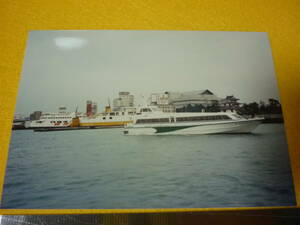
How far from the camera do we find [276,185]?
1186 millimetres

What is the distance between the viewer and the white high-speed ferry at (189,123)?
1.25 m

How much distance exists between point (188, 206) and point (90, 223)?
→ 495 mm

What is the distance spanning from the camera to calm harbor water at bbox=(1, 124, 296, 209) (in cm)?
114

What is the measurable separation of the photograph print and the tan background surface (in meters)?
0.06

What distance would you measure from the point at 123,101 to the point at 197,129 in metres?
0.45

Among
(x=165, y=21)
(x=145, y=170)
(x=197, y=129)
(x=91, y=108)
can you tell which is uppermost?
(x=165, y=21)

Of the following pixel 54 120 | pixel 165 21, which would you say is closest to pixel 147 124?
pixel 54 120

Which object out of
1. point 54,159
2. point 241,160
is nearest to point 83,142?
point 54,159

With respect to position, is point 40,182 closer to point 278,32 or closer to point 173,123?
point 173,123

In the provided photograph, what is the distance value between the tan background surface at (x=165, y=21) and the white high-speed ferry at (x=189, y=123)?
11.9 inches

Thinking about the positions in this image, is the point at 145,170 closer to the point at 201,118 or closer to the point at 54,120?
the point at 201,118

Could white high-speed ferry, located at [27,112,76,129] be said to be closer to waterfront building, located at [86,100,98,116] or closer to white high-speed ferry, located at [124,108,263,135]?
waterfront building, located at [86,100,98,116]

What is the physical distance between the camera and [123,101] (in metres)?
1.27

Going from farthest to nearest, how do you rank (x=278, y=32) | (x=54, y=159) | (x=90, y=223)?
(x=278, y=32)
(x=54, y=159)
(x=90, y=223)
